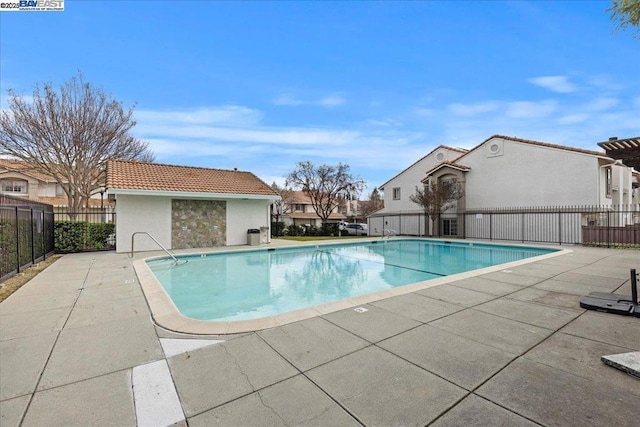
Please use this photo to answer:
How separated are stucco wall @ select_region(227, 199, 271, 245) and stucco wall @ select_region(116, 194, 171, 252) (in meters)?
2.91

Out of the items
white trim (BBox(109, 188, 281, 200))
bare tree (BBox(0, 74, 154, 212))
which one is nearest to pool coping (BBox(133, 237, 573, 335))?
white trim (BBox(109, 188, 281, 200))

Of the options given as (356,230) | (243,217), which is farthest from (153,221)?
(356,230)

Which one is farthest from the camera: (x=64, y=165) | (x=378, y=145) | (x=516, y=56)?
(x=378, y=145)

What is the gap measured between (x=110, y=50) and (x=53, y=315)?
12.7 m

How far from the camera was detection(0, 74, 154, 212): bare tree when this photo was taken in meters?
16.4

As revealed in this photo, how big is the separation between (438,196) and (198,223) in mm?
15189

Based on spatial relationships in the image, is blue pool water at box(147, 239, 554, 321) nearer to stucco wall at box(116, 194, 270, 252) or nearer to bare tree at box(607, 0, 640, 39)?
stucco wall at box(116, 194, 270, 252)

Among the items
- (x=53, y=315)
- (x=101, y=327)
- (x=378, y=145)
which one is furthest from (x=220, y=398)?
(x=378, y=145)

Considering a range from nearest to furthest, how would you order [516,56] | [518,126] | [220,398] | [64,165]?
[220,398] < [516,56] < [64,165] < [518,126]

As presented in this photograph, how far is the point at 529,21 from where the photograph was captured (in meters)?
10.2

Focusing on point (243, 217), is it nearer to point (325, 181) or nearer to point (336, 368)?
point (336, 368)

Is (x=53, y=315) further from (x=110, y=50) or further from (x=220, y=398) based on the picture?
(x=110, y=50)

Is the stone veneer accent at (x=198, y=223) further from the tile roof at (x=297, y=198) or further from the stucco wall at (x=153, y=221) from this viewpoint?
the tile roof at (x=297, y=198)

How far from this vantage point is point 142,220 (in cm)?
1341
